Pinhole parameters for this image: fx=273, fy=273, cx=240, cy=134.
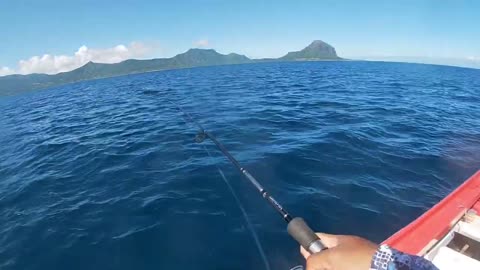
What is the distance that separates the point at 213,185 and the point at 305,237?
5.67 metres

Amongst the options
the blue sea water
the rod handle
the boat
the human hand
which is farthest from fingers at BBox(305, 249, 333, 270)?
the blue sea water

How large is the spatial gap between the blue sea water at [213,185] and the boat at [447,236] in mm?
1419

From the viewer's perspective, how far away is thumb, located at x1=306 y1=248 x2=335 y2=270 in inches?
69.6

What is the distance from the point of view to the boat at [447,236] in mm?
3607

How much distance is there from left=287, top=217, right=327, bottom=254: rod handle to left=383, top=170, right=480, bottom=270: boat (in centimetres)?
234

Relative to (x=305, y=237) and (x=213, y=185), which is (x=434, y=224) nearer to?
(x=305, y=237)

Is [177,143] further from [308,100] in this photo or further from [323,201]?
[308,100]

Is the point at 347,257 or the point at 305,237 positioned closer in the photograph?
the point at 347,257

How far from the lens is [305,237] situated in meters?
2.22

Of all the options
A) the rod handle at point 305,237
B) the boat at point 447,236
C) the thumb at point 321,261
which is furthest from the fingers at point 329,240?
the boat at point 447,236

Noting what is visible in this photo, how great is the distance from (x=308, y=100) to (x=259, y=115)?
6197mm

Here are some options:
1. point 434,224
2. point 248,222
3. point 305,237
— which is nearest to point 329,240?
point 305,237

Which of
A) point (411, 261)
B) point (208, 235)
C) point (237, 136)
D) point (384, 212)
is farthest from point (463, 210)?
point (237, 136)

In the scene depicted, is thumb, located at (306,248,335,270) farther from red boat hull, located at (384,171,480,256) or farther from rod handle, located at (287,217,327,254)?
red boat hull, located at (384,171,480,256)
